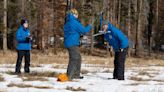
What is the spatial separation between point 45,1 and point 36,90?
124 ft

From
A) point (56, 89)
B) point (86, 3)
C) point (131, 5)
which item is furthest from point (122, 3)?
point (56, 89)

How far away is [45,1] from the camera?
159 ft

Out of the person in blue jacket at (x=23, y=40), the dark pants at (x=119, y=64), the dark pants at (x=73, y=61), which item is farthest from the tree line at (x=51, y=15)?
the dark pants at (x=73, y=61)

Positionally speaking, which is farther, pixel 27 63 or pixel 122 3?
pixel 122 3

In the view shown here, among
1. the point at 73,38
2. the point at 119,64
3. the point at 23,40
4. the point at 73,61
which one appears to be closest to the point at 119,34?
the point at 119,64

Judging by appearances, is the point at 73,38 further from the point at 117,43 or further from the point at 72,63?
the point at 117,43

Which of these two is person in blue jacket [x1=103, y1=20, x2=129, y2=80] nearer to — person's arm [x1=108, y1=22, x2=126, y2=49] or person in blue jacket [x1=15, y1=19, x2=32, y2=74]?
person's arm [x1=108, y1=22, x2=126, y2=49]

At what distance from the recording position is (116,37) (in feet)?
47.4

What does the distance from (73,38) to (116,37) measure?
4.42 ft

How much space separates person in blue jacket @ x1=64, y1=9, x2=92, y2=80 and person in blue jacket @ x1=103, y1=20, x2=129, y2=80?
0.81 metres

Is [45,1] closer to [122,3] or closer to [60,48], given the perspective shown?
[60,48]

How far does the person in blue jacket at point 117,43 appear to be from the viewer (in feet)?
47.2

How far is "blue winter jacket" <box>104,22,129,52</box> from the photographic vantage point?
566 inches

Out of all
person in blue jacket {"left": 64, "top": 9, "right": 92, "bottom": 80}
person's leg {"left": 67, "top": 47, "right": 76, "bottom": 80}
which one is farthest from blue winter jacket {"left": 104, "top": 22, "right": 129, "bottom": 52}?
person's leg {"left": 67, "top": 47, "right": 76, "bottom": 80}
